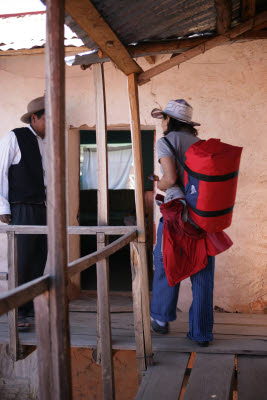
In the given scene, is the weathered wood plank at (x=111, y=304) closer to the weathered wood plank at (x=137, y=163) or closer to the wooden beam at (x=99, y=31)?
the weathered wood plank at (x=137, y=163)

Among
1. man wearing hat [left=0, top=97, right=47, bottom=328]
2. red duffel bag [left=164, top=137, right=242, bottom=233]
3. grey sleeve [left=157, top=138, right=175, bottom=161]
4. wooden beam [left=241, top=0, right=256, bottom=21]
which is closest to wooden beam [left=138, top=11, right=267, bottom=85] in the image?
wooden beam [left=241, top=0, right=256, bottom=21]

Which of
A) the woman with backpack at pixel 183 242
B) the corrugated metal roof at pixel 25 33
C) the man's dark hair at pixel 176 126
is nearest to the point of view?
the woman with backpack at pixel 183 242

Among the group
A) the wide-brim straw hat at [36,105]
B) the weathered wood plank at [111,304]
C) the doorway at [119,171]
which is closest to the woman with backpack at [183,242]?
the wide-brim straw hat at [36,105]

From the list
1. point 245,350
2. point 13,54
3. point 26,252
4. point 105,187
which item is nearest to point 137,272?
point 105,187

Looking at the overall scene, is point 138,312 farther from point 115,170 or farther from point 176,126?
point 115,170

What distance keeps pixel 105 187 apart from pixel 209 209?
0.70 m

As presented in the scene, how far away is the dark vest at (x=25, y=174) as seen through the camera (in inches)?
149

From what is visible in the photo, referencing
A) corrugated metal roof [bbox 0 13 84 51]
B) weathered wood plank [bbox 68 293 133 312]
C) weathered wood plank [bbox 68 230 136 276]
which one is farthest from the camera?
corrugated metal roof [bbox 0 13 84 51]

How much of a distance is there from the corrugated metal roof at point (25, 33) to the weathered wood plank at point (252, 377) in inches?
128

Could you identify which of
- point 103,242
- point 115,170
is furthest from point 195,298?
point 115,170

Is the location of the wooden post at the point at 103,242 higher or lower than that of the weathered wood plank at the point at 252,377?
higher

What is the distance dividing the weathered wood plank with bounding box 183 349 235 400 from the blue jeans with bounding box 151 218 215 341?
7.4 inches

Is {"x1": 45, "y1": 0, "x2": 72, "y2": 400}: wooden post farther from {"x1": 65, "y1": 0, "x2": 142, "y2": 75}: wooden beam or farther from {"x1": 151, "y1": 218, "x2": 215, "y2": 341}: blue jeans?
{"x1": 151, "y1": 218, "x2": 215, "y2": 341}: blue jeans

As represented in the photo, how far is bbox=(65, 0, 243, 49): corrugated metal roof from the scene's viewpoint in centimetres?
247
